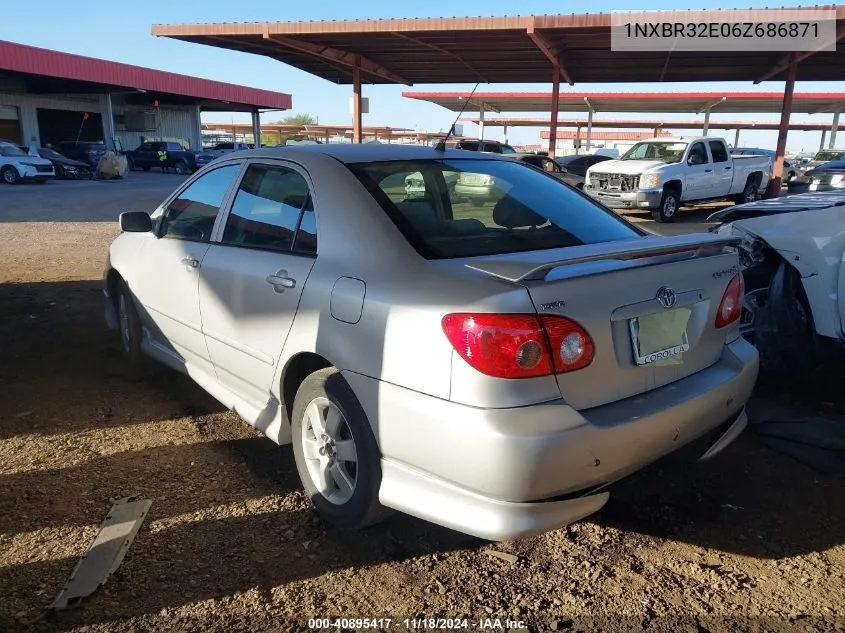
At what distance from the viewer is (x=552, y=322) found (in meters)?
2.19

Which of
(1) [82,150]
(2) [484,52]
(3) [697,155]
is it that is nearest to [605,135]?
(1) [82,150]

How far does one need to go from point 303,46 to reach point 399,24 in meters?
3.07

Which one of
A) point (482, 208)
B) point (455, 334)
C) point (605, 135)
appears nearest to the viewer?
point (455, 334)

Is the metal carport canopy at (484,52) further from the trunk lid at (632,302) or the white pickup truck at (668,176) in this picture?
the trunk lid at (632,302)

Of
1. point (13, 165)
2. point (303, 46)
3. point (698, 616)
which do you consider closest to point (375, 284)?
point (698, 616)

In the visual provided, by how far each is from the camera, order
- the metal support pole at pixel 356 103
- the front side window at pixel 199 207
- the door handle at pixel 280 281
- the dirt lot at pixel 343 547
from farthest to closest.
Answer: the metal support pole at pixel 356 103 < the front side window at pixel 199 207 < the door handle at pixel 280 281 < the dirt lot at pixel 343 547

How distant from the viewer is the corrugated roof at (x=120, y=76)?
27.9m

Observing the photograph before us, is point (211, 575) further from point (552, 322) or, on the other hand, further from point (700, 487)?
point (700, 487)

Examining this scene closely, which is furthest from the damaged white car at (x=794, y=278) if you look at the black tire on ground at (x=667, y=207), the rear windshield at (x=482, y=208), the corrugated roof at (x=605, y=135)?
the corrugated roof at (x=605, y=135)

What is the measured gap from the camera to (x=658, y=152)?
16031mm

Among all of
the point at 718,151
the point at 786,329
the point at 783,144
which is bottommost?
the point at 786,329

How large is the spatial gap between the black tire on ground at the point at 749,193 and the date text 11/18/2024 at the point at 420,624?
17883mm

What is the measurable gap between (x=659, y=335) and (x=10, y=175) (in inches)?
1052

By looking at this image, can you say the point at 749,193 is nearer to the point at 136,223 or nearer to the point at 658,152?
the point at 658,152
